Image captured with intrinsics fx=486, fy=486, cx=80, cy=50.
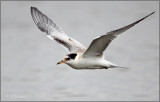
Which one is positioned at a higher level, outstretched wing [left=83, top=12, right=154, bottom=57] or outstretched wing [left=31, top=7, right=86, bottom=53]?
outstretched wing [left=31, top=7, right=86, bottom=53]

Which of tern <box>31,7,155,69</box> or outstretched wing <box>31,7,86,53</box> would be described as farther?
outstretched wing <box>31,7,86,53</box>

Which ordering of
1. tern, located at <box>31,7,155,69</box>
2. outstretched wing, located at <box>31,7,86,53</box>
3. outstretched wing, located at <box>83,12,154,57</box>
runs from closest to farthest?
outstretched wing, located at <box>83,12,154,57</box> → tern, located at <box>31,7,155,69</box> → outstretched wing, located at <box>31,7,86,53</box>

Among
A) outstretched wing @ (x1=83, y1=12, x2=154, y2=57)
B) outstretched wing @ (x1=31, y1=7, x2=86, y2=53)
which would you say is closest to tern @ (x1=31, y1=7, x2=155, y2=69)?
outstretched wing @ (x1=83, y1=12, x2=154, y2=57)

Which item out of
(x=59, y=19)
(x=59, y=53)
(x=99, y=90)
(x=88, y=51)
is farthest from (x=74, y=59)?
(x=59, y=19)

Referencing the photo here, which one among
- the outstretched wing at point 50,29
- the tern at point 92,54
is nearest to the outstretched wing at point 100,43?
the tern at point 92,54

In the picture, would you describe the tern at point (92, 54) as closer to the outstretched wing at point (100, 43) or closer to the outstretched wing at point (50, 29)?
the outstretched wing at point (100, 43)

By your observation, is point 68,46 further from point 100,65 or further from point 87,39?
point 87,39

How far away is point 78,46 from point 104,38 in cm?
168

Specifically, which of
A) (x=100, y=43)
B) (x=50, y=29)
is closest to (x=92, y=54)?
(x=100, y=43)

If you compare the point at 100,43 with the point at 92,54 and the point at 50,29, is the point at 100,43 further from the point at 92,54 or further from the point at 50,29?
the point at 50,29

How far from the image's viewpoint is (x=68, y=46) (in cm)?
1025

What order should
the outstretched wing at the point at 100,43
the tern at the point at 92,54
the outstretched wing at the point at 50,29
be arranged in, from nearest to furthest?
the outstretched wing at the point at 100,43, the tern at the point at 92,54, the outstretched wing at the point at 50,29

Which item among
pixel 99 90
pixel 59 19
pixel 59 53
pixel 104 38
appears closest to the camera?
pixel 104 38

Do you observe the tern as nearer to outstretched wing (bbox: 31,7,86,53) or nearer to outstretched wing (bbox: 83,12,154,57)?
outstretched wing (bbox: 83,12,154,57)
